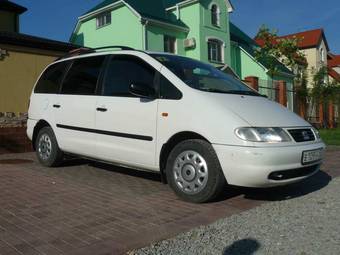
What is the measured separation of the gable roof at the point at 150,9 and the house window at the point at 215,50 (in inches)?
90.7

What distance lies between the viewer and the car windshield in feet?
17.9

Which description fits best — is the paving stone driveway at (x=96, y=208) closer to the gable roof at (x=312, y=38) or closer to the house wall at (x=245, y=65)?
the house wall at (x=245, y=65)

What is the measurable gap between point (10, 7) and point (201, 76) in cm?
1871

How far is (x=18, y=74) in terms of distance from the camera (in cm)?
1133

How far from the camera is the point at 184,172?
200 inches

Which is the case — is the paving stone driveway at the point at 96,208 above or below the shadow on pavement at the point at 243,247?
above

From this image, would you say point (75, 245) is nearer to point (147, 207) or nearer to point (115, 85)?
point (147, 207)

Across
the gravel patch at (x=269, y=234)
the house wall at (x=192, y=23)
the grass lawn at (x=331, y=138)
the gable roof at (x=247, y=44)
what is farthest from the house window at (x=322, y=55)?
the gravel patch at (x=269, y=234)

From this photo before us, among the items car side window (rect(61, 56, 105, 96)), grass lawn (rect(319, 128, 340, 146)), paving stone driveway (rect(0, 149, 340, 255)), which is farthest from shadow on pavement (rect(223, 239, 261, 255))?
grass lawn (rect(319, 128, 340, 146))

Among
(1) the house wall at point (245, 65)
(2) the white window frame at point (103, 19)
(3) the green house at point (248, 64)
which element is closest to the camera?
(2) the white window frame at point (103, 19)

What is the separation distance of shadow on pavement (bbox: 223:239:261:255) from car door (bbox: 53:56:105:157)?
3.16 meters

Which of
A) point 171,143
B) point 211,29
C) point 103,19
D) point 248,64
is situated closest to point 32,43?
point 171,143

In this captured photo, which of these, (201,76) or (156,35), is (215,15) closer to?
(156,35)

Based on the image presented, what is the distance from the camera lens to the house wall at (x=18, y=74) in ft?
36.1
